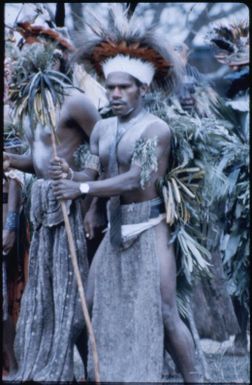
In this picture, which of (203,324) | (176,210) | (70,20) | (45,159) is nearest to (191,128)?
(176,210)

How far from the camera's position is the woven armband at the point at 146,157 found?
6.66 m

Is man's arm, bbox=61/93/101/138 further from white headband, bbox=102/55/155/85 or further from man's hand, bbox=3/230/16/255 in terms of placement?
man's hand, bbox=3/230/16/255

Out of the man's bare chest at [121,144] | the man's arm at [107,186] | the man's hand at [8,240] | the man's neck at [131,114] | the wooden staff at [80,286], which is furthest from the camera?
the man's hand at [8,240]

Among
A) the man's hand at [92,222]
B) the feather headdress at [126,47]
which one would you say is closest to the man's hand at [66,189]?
the man's hand at [92,222]

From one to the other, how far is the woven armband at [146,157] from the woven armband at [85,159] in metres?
0.41

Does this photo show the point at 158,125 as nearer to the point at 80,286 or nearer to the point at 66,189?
the point at 66,189

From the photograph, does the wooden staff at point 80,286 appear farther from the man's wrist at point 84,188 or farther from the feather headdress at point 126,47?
the feather headdress at point 126,47

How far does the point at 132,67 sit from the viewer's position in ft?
22.7

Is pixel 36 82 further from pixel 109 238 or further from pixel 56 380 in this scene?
pixel 56 380

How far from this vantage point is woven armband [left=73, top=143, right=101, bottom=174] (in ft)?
Result: 23.1

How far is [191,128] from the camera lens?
6.94 metres

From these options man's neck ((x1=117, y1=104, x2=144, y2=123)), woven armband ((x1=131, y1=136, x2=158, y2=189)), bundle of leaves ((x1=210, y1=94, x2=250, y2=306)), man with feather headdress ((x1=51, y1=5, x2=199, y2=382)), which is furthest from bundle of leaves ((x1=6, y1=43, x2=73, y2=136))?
bundle of leaves ((x1=210, y1=94, x2=250, y2=306))

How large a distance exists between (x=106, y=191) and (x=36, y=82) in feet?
2.62

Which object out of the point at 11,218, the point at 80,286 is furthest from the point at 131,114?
the point at 11,218
